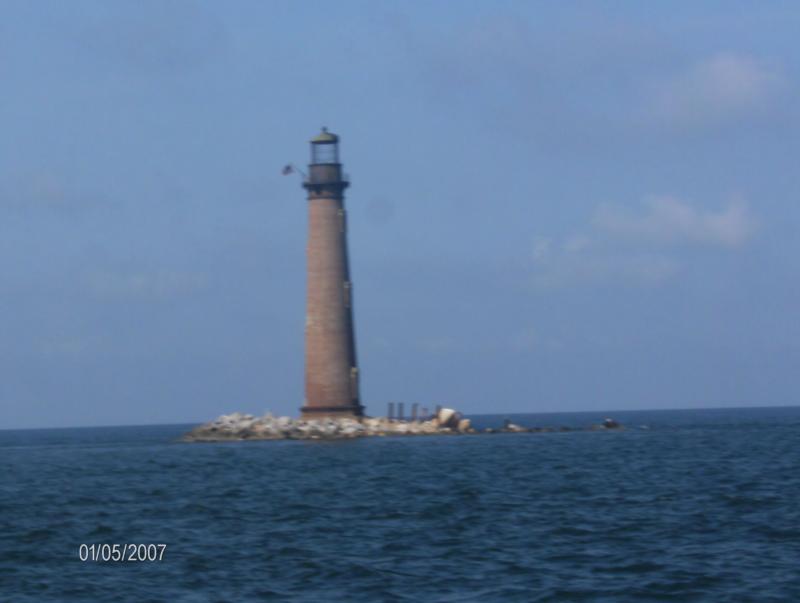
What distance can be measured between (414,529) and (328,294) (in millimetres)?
35277

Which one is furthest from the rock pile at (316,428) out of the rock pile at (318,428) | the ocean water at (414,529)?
the ocean water at (414,529)

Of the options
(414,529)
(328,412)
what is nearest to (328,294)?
(328,412)

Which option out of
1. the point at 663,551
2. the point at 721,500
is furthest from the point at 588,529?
the point at 721,500

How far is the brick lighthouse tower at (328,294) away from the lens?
67688mm

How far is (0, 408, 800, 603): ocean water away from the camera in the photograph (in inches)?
983

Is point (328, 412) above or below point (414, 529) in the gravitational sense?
above

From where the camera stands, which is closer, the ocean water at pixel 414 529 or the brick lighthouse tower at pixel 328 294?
the ocean water at pixel 414 529

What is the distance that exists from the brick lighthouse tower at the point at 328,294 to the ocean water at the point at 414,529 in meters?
8.51

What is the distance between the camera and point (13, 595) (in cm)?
2483

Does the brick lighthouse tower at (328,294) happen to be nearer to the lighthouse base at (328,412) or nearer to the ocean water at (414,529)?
the lighthouse base at (328,412)

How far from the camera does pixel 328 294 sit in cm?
6756

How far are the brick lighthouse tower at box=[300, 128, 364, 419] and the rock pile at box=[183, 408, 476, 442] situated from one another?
1.63 metres

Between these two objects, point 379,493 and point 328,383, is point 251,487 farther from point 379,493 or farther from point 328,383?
point 328,383

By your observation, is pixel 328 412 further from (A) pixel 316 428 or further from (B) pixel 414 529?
(B) pixel 414 529
